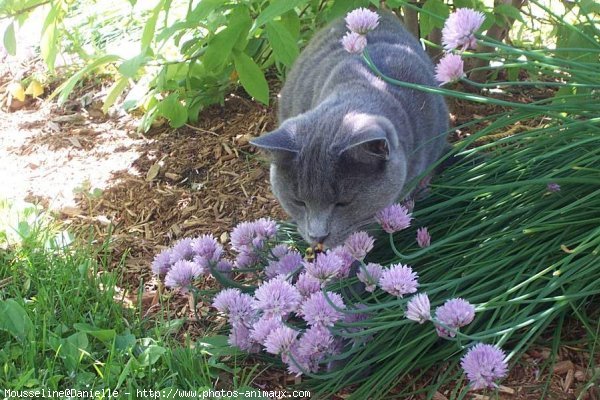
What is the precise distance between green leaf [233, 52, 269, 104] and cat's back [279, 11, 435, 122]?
213 mm

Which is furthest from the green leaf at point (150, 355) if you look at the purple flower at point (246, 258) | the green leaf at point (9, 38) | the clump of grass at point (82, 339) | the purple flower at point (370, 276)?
the green leaf at point (9, 38)

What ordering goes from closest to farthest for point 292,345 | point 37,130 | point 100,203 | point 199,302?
point 292,345
point 199,302
point 100,203
point 37,130

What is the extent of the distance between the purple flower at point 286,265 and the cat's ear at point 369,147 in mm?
335

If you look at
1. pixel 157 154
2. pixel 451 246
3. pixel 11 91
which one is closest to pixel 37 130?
pixel 11 91

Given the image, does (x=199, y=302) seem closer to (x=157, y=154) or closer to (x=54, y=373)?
(x=54, y=373)

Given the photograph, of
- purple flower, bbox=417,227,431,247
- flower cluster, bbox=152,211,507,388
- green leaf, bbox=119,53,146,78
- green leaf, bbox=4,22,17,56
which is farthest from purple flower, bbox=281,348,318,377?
green leaf, bbox=4,22,17,56

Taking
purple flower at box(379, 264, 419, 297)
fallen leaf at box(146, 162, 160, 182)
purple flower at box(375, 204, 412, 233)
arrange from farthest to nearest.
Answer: fallen leaf at box(146, 162, 160, 182) < purple flower at box(375, 204, 412, 233) < purple flower at box(379, 264, 419, 297)

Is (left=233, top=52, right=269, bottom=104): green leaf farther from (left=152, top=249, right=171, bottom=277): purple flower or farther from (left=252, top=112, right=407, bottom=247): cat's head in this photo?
(left=152, top=249, right=171, bottom=277): purple flower

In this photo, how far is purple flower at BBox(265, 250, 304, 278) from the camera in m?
2.06

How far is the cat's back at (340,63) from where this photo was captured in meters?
2.56

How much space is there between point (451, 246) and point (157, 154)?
69.7 inches

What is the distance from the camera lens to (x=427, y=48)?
342 centimetres

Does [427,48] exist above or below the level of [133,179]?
above

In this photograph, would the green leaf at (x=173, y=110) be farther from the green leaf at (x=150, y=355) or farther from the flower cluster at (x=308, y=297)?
the green leaf at (x=150, y=355)
